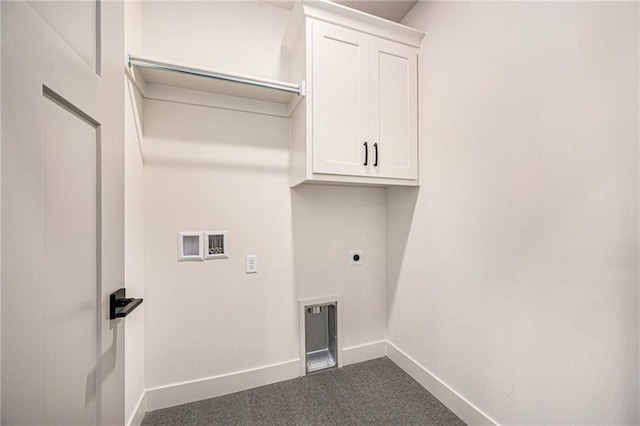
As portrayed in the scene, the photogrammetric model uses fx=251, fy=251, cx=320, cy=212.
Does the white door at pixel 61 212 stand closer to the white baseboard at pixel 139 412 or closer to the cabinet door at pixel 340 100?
the white baseboard at pixel 139 412

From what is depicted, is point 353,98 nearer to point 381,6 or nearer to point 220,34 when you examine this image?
point 381,6

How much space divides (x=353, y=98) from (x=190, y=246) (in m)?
1.48

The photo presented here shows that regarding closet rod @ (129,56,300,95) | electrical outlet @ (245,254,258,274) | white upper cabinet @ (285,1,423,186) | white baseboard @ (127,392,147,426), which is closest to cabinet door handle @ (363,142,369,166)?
white upper cabinet @ (285,1,423,186)

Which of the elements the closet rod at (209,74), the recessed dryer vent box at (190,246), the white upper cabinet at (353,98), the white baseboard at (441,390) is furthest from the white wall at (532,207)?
the recessed dryer vent box at (190,246)

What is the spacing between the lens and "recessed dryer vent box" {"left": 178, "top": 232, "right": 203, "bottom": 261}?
5.46 ft

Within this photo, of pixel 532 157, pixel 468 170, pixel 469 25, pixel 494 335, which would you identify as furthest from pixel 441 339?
pixel 469 25

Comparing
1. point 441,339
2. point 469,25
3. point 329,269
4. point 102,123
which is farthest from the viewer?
point 329,269

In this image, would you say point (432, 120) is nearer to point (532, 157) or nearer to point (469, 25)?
point (469, 25)

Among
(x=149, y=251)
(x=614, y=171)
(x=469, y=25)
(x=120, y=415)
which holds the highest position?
(x=469, y=25)

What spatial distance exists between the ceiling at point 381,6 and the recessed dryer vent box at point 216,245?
70.9 inches

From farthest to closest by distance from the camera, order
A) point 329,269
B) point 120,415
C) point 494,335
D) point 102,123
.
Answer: point 329,269 → point 494,335 → point 120,415 → point 102,123

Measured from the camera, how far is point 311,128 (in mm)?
1570

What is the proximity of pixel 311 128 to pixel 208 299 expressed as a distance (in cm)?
135

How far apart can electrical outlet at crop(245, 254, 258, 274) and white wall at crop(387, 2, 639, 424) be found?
4.04 feet
